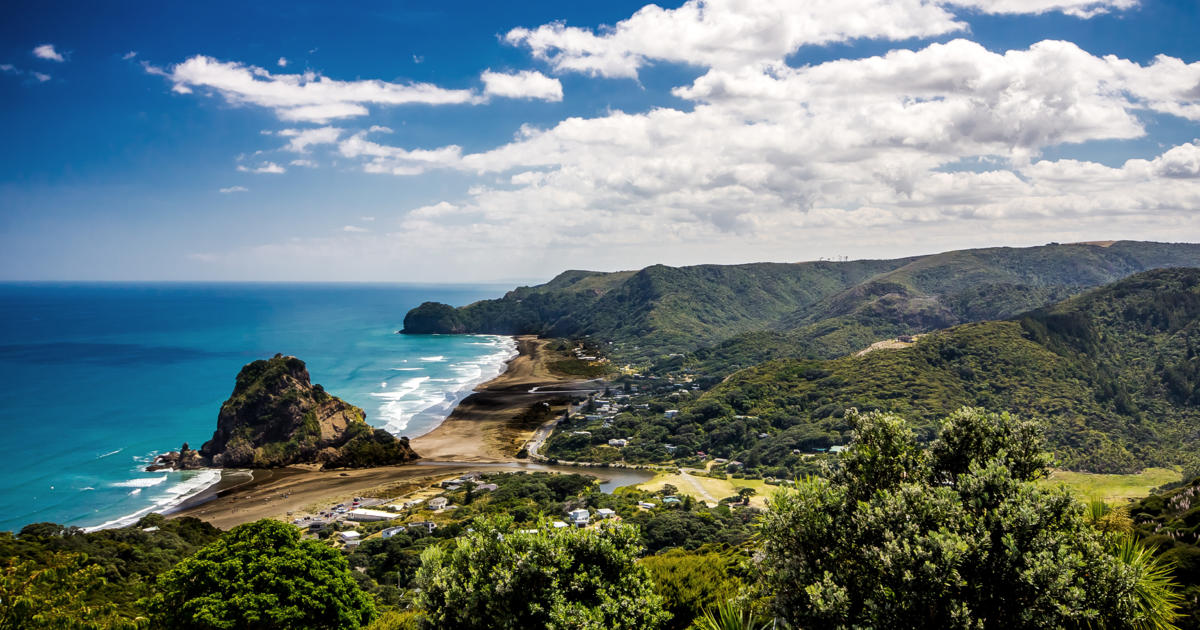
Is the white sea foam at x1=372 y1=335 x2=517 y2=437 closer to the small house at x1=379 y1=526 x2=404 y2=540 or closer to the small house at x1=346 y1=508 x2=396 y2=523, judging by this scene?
the small house at x1=346 y1=508 x2=396 y2=523

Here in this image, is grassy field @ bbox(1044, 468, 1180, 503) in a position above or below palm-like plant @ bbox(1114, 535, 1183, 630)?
below

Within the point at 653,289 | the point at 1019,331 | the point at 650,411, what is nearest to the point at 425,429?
the point at 650,411

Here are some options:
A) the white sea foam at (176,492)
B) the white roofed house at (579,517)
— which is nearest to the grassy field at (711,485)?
the white roofed house at (579,517)

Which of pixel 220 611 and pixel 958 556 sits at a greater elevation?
pixel 958 556

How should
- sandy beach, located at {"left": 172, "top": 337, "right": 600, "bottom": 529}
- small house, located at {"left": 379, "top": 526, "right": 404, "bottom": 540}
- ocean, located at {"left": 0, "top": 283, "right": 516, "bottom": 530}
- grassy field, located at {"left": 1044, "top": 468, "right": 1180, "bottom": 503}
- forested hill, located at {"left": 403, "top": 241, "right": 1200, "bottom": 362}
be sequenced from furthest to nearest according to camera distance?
forested hill, located at {"left": 403, "top": 241, "right": 1200, "bottom": 362}
ocean, located at {"left": 0, "top": 283, "right": 516, "bottom": 530}
sandy beach, located at {"left": 172, "top": 337, "right": 600, "bottom": 529}
grassy field, located at {"left": 1044, "top": 468, "right": 1180, "bottom": 503}
small house, located at {"left": 379, "top": 526, "right": 404, "bottom": 540}

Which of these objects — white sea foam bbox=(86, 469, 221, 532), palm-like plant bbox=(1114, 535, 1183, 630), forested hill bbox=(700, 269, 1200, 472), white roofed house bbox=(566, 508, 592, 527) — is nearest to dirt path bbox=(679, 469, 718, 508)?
forested hill bbox=(700, 269, 1200, 472)

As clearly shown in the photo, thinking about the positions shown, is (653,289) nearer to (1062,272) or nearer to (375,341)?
(375,341)

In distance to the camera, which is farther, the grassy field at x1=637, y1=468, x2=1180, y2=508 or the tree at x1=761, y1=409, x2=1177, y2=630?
the grassy field at x1=637, y1=468, x2=1180, y2=508
